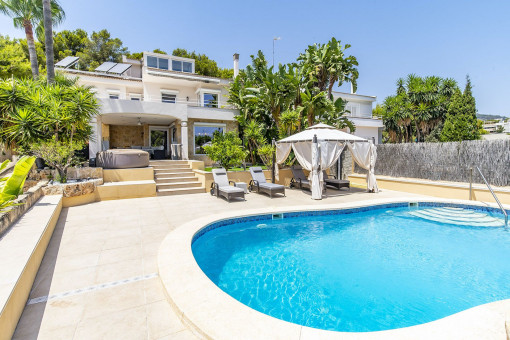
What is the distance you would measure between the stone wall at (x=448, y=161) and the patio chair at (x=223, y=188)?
33.9ft

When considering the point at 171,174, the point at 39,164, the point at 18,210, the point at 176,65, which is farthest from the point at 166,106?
the point at 18,210

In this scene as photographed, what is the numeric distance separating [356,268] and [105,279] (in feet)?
16.6

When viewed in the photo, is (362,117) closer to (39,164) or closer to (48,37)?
(48,37)

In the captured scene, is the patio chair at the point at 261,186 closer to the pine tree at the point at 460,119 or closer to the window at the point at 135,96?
the window at the point at 135,96

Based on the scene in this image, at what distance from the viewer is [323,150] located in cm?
1150

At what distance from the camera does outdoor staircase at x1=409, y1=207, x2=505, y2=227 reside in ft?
28.3

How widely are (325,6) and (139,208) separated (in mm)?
16887

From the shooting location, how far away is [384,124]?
33.0m

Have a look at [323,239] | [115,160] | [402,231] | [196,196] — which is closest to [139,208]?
[196,196]

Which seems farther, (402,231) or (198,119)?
(198,119)

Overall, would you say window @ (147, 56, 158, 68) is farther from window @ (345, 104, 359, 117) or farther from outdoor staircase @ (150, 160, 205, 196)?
window @ (345, 104, 359, 117)

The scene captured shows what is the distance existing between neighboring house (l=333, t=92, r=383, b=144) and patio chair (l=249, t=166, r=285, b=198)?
60.2 ft

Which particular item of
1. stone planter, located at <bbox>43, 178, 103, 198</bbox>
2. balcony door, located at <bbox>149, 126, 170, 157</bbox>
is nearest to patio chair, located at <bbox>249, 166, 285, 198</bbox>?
stone planter, located at <bbox>43, 178, 103, 198</bbox>

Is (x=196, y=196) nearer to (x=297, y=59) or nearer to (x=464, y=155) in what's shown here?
(x=464, y=155)
